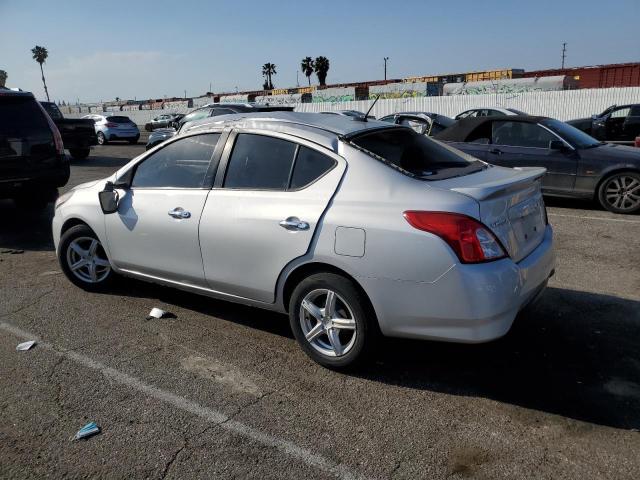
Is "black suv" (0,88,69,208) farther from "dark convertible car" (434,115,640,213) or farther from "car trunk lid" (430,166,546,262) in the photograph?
"car trunk lid" (430,166,546,262)

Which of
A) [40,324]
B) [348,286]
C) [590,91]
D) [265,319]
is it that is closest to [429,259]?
[348,286]

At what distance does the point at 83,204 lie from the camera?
500 cm

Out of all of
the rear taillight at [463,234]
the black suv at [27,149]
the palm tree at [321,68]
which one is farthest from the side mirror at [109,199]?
the palm tree at [321,68]

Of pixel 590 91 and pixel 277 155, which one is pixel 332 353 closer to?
pixel 277 155

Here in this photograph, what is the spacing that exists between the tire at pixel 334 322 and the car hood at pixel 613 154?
649 centimetres

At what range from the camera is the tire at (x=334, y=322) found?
337 cm

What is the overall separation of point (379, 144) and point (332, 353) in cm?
145

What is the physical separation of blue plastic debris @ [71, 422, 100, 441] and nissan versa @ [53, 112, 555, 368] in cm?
132

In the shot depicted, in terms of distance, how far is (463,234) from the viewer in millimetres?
3045

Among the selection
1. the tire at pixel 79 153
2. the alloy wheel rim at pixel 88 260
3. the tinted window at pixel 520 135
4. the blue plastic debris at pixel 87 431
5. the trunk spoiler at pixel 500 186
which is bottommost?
the tire at pixel 79 153

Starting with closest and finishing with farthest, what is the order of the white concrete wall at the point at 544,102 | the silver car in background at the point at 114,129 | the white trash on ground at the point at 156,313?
the white trash on ground at the point at 156,313 → the silver car in background at the point at 114,129 → the white concrete wall at the point at 544,102

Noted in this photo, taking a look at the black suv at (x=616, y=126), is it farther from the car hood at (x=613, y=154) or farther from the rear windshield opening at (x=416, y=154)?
the rear windshield opening at (x=416, y=154)

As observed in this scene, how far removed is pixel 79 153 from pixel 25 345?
53.3 feet

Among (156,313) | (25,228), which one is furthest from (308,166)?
(25,228)
